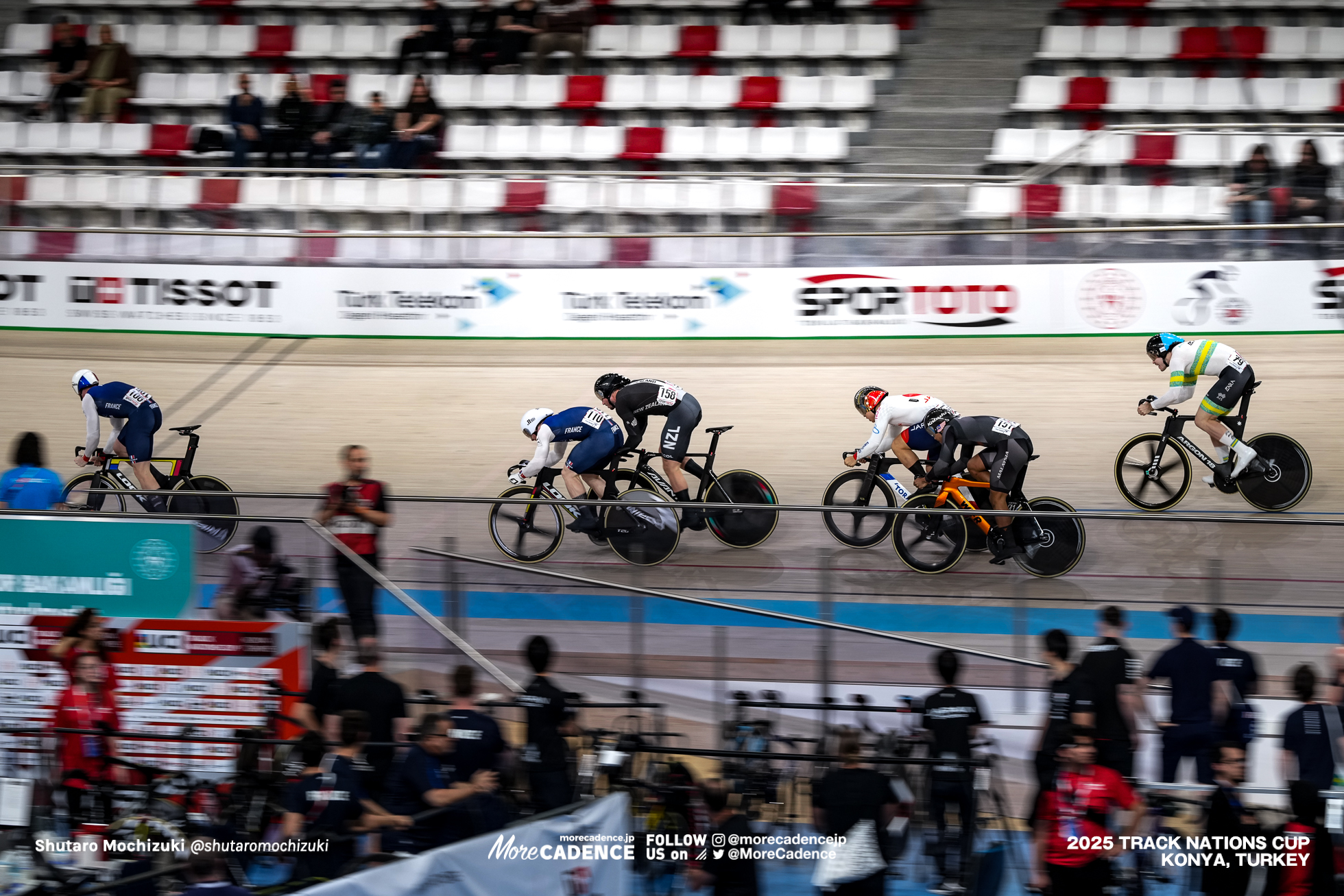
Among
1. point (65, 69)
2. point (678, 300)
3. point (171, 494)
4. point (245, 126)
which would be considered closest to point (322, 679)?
point (171, 494)

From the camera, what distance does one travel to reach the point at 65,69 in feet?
56.2

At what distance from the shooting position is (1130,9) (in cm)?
1681

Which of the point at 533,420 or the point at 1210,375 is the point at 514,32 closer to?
the point at 533,420

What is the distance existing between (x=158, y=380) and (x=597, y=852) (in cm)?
1007

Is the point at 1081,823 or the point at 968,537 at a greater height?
the point at 968,537

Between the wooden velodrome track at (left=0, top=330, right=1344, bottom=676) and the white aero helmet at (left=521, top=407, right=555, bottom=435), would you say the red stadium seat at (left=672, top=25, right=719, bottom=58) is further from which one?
the white aero helmet at (left=521, top=407, right=555, bottom=435)

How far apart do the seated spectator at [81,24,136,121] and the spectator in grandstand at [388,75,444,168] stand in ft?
14.0

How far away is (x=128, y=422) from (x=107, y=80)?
8633 millimetres

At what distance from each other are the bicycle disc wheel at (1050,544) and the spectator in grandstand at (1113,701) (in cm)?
81

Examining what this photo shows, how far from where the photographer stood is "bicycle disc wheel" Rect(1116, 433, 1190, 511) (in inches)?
402

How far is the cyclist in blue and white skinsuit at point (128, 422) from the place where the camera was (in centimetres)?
1027

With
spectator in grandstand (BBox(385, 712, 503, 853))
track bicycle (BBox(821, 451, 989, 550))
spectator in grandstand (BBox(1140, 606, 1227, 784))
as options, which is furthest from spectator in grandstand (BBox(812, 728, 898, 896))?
track bicycle (BBox(821, 451, 989, 550))

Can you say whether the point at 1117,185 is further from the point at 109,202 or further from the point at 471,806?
the point at 109,202

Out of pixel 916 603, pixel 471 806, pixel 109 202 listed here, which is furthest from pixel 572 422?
pixel 109 202
